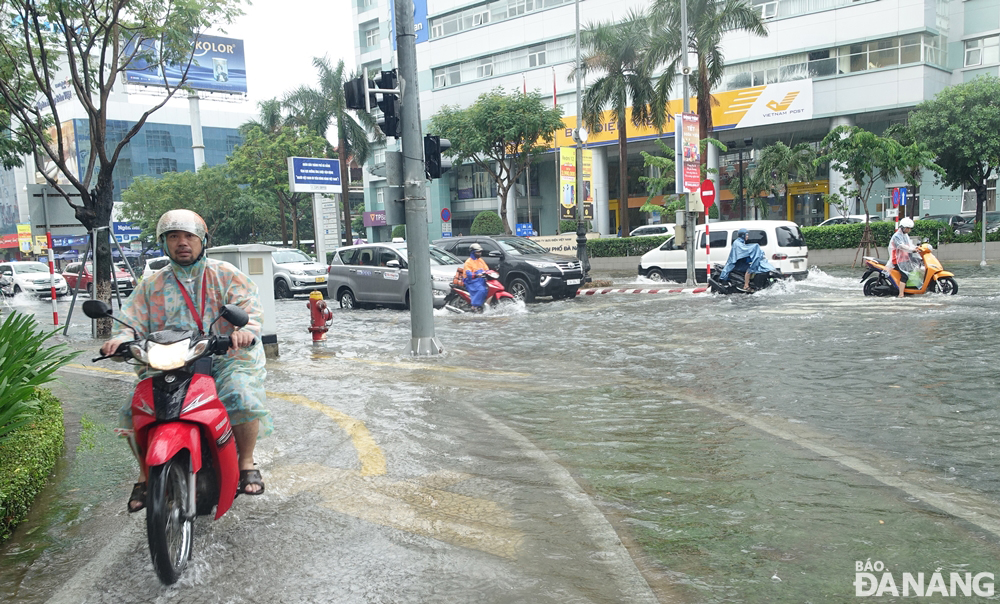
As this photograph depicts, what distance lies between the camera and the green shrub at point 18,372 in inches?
183

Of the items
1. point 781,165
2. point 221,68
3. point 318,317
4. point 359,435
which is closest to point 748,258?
point 318,317

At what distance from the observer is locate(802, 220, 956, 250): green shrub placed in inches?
1029

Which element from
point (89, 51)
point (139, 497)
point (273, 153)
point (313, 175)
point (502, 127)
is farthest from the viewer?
point (273, 153)

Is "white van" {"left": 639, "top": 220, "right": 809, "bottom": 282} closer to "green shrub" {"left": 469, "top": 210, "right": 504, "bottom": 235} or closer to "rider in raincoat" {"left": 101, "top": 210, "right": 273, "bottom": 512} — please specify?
"rider in raincoat" {"left": 101, "top": 210, "right": 273, "bottom": 512}

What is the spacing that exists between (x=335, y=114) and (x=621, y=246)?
17.4m

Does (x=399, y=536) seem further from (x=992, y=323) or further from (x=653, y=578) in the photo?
(x=992, y=323)

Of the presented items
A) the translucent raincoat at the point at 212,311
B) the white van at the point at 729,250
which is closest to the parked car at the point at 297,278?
the white van at the point at 729,250

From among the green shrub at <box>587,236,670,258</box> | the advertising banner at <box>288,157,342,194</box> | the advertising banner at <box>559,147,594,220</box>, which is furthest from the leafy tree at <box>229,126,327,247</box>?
the advertising banner at <box>559,147,594,220</box>

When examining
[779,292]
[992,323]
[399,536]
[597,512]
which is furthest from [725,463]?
[779,292]

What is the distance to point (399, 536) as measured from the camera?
4.08 m

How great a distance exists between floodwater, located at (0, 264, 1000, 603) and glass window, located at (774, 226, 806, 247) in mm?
7417

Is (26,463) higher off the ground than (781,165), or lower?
lower

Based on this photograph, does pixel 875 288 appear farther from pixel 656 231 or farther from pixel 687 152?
pixel 656 231

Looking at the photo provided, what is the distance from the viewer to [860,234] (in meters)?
27.6
